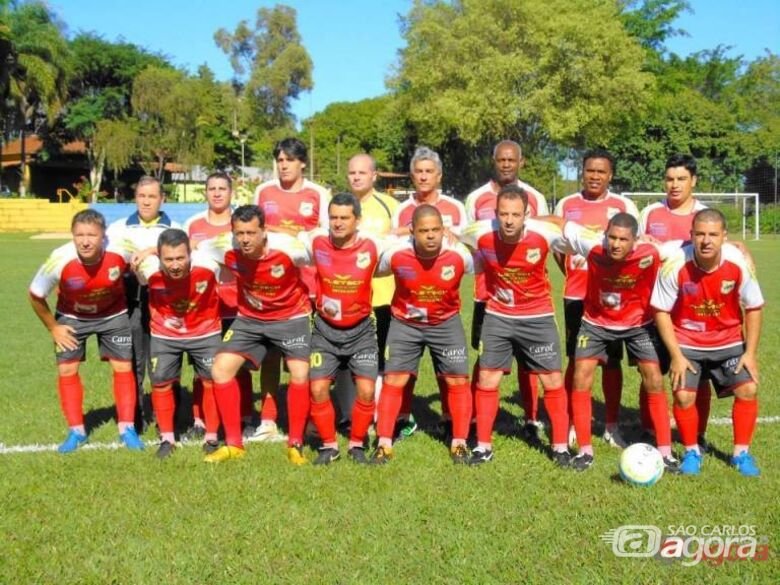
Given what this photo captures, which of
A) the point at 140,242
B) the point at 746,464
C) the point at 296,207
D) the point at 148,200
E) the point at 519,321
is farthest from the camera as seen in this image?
the point at 296,207

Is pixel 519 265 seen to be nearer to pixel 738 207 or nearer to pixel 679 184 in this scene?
pixel 679 184

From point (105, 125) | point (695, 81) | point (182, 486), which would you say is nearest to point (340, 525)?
point (182, 486)

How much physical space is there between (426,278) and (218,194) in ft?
6.25

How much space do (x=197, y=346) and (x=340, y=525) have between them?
197 centimetres

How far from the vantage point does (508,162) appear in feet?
19.2

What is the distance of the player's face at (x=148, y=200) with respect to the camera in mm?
5820

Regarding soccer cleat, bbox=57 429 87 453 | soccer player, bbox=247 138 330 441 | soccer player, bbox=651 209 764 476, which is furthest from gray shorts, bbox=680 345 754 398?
soccer cleat, bbox=57 429 87 453

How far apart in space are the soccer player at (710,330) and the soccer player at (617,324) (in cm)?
15

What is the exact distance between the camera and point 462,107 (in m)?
35.1

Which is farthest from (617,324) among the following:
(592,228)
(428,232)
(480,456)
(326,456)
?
(326,456)

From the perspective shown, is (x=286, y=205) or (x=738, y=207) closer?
(x=286, y=205)

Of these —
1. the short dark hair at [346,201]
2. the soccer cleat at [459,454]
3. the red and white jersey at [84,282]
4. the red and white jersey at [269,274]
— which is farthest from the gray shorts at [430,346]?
the red and white jersey at [84,282]

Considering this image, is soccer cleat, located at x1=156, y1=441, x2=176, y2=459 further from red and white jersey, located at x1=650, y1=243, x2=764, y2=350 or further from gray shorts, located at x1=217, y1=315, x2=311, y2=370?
red and white jersey, located at x1=650, y1=243, x2=764, y2=350

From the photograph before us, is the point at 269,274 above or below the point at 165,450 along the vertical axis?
above
